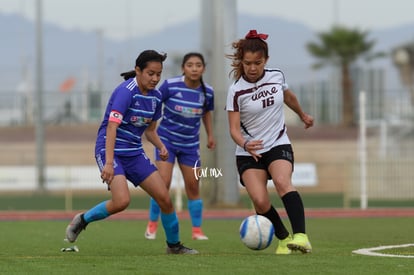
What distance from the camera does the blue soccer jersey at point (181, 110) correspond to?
1534cm

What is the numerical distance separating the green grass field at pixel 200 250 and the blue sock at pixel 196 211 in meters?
0.27

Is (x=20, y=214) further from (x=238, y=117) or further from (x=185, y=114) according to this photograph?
(x=238, y=117)

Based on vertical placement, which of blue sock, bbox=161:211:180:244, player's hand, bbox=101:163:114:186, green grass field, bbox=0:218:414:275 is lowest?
green grass field, bbox=0:218:414:275

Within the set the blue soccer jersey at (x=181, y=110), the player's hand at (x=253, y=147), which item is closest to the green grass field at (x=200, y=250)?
the player's hand at (x=253, y=147)

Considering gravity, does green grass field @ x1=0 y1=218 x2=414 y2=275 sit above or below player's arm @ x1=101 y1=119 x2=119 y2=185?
below

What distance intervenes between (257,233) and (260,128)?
1.12 meters

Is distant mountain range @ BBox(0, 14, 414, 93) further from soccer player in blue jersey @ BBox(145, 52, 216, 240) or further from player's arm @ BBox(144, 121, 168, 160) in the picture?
player's arm @ BBox(144, 121, 168, 160)

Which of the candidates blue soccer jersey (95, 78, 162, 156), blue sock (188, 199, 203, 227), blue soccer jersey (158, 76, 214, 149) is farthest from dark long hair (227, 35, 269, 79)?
blue sock (188, 199, 203, 227)

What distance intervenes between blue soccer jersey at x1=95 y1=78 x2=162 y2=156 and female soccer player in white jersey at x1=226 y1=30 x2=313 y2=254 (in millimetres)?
814

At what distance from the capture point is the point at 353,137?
5150cm

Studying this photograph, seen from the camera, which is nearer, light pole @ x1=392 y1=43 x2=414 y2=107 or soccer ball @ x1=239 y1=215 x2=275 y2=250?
soccer ball @ x1=239 y1=215 x2=275 y2=250

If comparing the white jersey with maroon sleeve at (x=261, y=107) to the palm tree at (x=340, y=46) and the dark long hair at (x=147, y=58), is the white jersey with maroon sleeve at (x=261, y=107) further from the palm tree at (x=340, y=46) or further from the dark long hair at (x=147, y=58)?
the palm tree at (x=340, y=46)

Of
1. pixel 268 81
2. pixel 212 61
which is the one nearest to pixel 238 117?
pixel 268 81

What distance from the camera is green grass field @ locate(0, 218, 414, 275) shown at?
9.73 metres
